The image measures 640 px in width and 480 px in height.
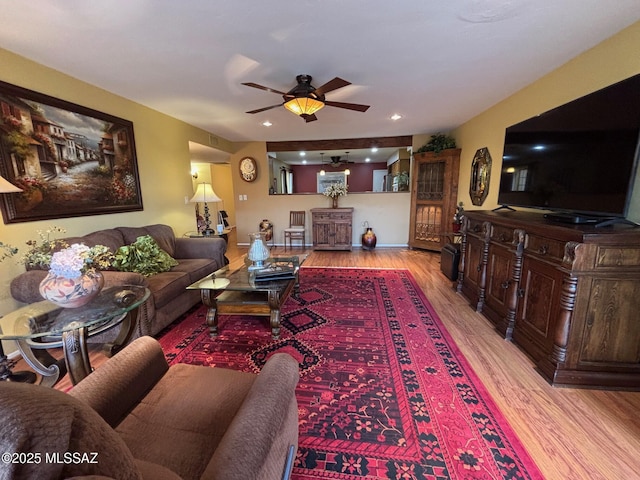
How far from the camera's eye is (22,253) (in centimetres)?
225

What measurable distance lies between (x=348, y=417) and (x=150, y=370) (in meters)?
1.07

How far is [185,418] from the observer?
104 cm

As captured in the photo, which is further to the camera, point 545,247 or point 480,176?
point 480,176

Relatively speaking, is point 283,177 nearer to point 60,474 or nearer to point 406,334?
point 406,334

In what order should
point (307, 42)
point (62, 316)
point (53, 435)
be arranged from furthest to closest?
point (307, 42) < point (62, 316) < point (53, 435)

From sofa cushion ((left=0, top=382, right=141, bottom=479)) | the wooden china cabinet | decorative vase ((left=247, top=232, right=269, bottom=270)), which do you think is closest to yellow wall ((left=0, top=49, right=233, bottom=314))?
decorative vase ((left=247, top=232, right=269, bottom=270))

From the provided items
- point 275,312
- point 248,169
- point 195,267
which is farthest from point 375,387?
point 248,169

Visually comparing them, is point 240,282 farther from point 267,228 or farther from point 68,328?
point 267,228

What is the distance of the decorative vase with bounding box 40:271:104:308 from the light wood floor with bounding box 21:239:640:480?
0.69m

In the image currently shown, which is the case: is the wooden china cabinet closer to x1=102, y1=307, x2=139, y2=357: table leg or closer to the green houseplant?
the green houseplant

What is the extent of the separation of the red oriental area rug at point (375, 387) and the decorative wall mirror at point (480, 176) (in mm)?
2047

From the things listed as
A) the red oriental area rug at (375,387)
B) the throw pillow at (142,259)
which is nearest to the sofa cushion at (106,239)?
the throw pillow at (142,259)

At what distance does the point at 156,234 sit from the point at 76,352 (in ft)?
6.74

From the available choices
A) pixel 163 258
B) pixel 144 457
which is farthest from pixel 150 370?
pixel 163 258
